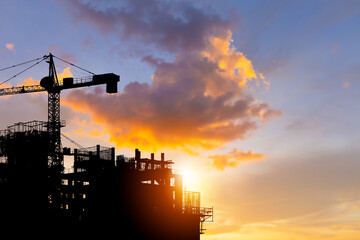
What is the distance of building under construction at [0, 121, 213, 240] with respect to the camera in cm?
9925

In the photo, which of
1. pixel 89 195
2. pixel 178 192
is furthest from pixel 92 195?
pixel 178 192

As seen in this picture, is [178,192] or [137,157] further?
[178,192]

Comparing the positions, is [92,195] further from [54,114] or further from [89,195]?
[54,114]

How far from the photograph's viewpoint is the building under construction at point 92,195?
99.2 meters

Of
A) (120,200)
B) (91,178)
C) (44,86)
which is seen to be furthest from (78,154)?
(44,86)

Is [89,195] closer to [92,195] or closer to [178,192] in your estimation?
[92,195]

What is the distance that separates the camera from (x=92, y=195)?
348ft

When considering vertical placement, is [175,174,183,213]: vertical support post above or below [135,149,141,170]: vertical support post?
below

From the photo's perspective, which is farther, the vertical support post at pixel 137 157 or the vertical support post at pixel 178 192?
the vertical support post at pixel 178 192

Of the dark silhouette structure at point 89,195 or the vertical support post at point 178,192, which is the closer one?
the dark silhouette structure at point 89,195

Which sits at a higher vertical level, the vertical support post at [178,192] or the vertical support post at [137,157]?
the vertical support post at [137,157]

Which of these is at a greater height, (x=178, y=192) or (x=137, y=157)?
(x=137, y=157)

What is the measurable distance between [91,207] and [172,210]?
60.0 feet

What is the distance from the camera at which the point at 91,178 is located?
351 feet
